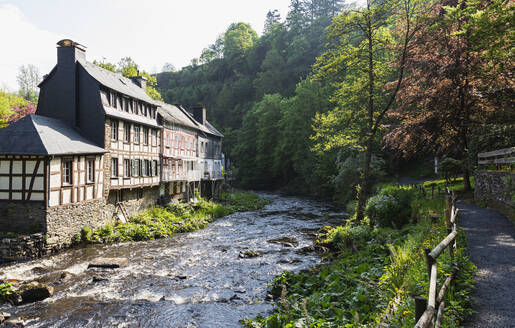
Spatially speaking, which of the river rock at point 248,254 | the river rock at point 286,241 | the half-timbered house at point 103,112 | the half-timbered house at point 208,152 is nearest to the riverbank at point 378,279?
the river rock at point 286,241

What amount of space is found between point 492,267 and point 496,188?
8.73m

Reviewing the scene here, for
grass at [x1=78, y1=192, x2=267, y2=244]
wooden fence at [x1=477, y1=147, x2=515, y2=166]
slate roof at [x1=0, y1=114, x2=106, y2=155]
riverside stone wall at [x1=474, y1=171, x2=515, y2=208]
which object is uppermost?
slate roof at [x1=0, y1=114, x2=106, y2=155]

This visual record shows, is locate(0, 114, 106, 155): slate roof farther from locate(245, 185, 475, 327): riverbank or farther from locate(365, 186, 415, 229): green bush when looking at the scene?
locate(365, 186, 415, 229): green bush

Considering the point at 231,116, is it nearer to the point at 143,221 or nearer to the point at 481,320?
the point at 143,221

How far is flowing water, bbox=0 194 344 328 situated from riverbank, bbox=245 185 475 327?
1.37 m

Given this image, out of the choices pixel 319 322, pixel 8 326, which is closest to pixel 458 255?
pixel 319 322

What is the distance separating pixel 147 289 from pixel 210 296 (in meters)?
2.34

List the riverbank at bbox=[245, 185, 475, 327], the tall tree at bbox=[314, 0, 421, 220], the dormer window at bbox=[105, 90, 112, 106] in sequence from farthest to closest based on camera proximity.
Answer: the dormer window at bbox=[105, 90, 112, 106] → the tall tree at bbox=[314, 0, 421, 220] → the riverbank at bbox=[245, 185, 475, 327]

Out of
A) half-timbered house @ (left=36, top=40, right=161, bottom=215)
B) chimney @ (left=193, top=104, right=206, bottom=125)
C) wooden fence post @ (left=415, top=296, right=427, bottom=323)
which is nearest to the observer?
wooden fence post @ (left=415, top=296, right=427, bottom=323)

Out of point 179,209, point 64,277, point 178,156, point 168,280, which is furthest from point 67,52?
point 168,280

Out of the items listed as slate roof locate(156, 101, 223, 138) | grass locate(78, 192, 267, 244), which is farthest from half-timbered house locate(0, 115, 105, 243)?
slate roof locate(156, 101, 223, 138)

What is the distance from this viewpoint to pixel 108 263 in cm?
1375

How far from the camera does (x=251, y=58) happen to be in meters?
81.4

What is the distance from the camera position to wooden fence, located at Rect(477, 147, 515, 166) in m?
12.5
